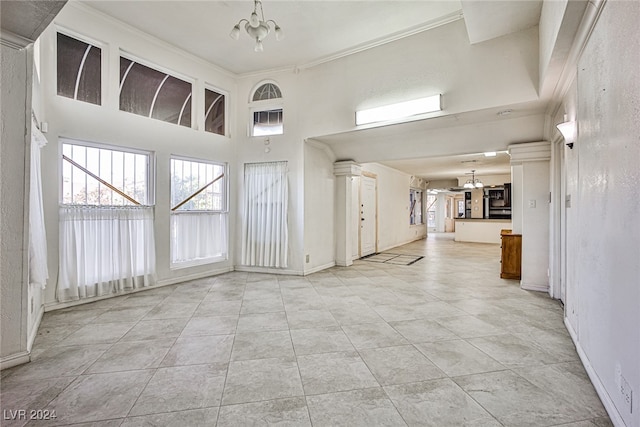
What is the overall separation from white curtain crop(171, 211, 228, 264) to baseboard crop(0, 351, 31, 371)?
2.60m

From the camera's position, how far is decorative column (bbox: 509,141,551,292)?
434 cm

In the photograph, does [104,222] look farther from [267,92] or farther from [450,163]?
[450,163]

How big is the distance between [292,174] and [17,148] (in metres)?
3.73

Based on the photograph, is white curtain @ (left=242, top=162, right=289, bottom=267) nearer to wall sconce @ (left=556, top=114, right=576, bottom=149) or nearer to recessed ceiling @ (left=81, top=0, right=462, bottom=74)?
recessed ceiling @ (left=81, top=0, right=462, bottom=74)

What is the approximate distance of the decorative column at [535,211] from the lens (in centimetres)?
434

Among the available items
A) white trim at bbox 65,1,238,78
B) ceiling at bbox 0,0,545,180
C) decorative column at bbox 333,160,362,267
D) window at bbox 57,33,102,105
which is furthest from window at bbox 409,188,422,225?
window at bbox 57,33,102,105

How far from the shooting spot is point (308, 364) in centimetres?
231

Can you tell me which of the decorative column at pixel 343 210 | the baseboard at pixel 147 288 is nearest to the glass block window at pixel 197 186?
the baseboard at pixel 147 288

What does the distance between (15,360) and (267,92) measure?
16.7 ft

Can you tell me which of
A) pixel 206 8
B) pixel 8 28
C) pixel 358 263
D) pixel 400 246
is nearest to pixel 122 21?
pixel 206 8

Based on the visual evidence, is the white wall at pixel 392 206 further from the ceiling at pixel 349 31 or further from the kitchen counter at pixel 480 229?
the ceiling at pixel 349 31

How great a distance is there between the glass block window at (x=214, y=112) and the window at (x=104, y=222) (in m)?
1.35

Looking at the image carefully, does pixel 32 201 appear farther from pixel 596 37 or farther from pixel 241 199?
pixel 596 37

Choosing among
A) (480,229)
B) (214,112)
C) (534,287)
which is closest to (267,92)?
(214,112)
